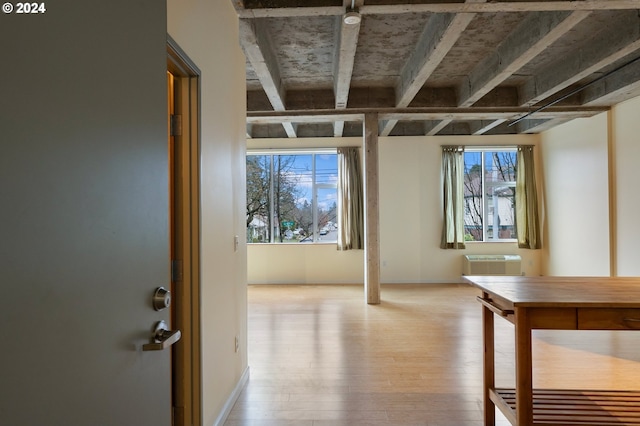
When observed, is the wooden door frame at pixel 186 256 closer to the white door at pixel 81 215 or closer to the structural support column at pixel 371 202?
the white door at pixel 81 215

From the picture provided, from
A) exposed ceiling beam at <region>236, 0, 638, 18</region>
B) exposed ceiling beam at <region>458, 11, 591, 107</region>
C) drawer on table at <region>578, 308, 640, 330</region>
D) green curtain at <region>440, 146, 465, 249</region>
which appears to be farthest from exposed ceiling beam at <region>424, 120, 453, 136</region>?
drawer on table at <region>578, 308, 640, 330</region>

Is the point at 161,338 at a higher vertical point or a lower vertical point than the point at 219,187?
lower

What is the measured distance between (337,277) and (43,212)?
6.86 meters

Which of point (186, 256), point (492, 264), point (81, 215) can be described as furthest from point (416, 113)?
point (81, 215)

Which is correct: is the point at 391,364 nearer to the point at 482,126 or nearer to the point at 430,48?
the point at 430,48

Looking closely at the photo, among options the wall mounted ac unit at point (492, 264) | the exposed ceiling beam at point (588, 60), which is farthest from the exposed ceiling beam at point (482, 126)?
the wall mounted ac unit at point (492, 264)

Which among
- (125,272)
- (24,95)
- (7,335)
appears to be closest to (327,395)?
(125,272)

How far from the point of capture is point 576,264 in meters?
6.38

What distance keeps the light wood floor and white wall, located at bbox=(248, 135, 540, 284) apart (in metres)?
2.03

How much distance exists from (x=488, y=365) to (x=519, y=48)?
10.8 ft

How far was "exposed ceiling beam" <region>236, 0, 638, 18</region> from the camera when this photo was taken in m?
2.92

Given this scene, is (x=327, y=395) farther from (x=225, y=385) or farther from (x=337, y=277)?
(x=337, y=277)

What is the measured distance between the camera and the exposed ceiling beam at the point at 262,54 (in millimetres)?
3410

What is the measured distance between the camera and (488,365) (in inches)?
90.0
